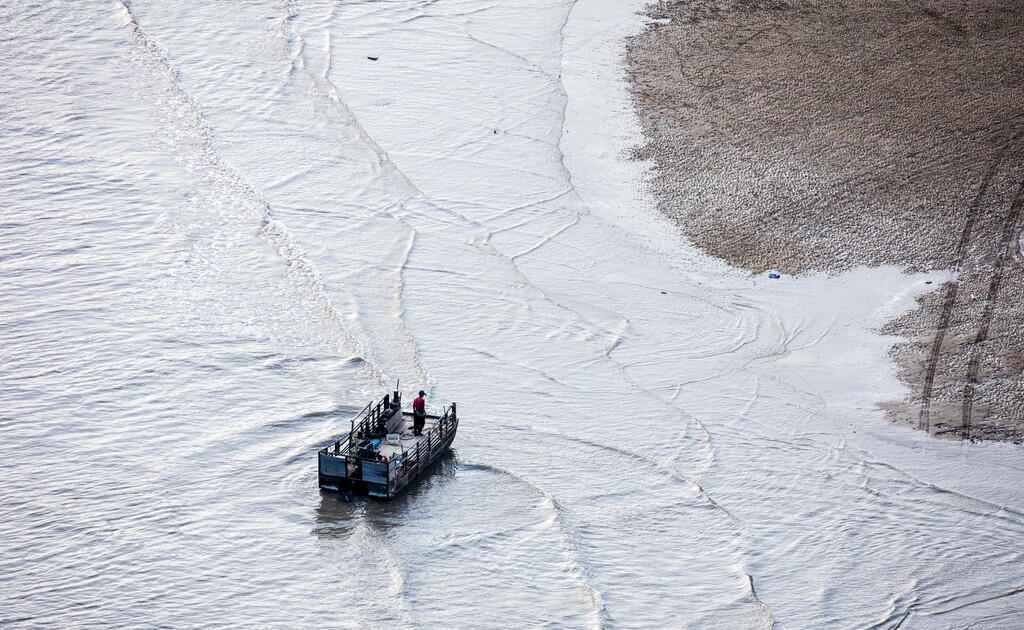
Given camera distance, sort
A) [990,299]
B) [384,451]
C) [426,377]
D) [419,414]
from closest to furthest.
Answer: [384,451], [419,414], [426,377], [990,299]

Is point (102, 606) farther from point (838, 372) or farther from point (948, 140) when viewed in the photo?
point (948, 140)

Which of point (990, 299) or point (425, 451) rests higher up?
point (990, 299)

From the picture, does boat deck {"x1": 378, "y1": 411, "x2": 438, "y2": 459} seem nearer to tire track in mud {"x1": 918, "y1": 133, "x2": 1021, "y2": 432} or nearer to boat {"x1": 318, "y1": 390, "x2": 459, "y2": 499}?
boat {"x1": 318, "y1": 390, "x2": 459, "y2": 499}

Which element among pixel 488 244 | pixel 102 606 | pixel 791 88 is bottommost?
pixel 102 606

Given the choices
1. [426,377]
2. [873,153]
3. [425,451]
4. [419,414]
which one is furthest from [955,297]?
[425,451]

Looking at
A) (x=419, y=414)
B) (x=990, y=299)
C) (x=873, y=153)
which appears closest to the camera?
(x=419, y=414)

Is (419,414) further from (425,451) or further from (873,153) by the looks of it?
(873,153)

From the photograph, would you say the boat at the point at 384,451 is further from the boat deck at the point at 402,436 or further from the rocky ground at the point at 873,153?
the rocky ground at the point at 873,153

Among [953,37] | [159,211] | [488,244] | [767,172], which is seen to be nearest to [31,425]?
[159,211]
